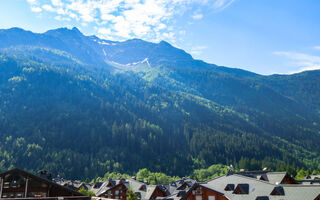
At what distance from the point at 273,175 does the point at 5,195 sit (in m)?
64.0

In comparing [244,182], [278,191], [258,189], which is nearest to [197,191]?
[244,182]

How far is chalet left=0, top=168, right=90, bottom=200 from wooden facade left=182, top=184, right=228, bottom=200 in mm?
31241

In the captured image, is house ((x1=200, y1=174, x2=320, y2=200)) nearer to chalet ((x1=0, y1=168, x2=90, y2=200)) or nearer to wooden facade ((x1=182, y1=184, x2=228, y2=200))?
wooden facade ((x1=182, y1=184, x2=228, y2=200))

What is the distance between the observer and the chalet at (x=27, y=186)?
4959 centimetres

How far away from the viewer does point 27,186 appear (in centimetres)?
4981

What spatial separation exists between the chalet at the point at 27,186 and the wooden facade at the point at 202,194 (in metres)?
31.2

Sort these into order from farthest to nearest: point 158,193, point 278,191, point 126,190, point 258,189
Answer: point 126,190, point 158,193, point 258,189, point 278,191

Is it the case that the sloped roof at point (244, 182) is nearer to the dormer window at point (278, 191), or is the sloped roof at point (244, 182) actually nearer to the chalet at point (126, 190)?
the dormer window at point (278, 191)

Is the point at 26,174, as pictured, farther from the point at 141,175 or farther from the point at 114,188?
the point at 141,175

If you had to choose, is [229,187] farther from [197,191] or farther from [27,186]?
→ [27,186]

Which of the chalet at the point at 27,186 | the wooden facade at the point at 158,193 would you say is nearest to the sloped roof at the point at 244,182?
the chalet at the point at 27,186

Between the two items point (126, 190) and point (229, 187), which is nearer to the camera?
point (229, 187)

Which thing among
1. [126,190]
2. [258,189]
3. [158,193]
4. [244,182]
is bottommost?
[126,190]

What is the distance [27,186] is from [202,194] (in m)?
39.6
